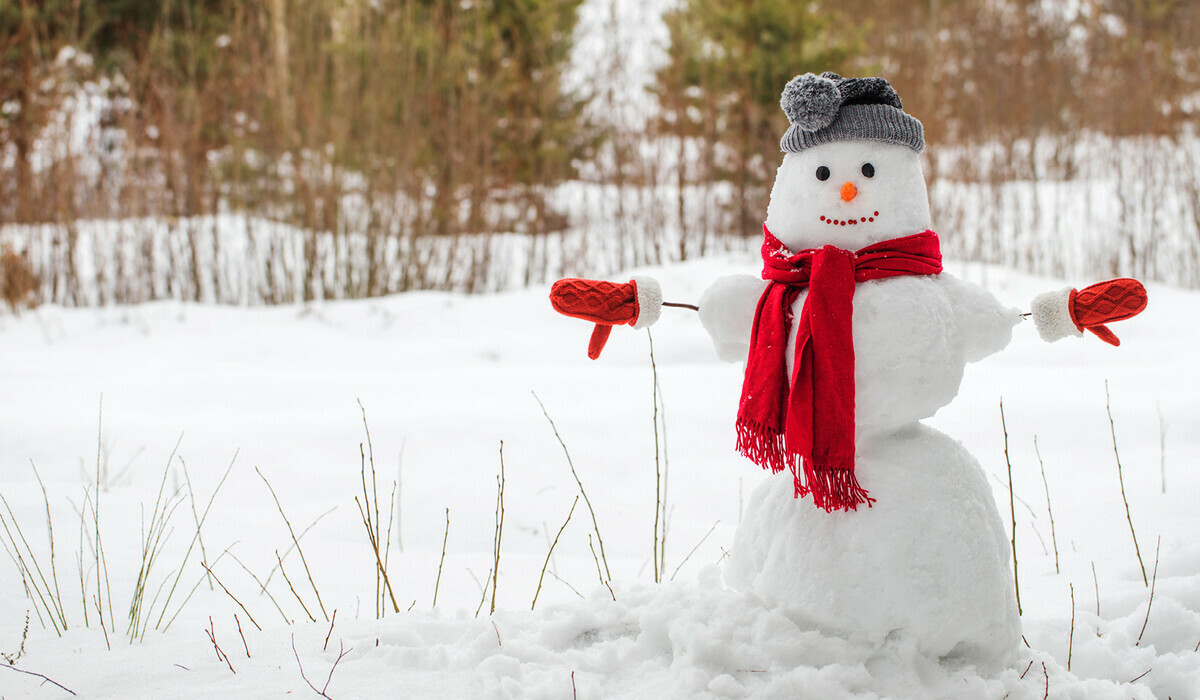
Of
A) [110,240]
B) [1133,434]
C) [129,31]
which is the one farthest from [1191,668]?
[129,31]

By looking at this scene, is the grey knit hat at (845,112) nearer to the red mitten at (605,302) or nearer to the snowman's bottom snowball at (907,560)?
the red mitten at (605,302)

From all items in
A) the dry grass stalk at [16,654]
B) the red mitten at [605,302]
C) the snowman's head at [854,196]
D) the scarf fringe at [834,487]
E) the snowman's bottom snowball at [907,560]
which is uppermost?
the snowman's head at [854,196]

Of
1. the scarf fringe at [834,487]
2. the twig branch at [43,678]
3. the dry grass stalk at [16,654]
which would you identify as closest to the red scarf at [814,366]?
the scarf fringe at [834,487]

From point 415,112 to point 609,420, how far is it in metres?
3.23

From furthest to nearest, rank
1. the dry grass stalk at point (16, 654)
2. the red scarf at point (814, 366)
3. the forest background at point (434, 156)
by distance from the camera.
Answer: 1. the forest background at point (434, 156)
2. the dry grass stalk at point (16, 654)
3. the red scarf at point (814, 366)

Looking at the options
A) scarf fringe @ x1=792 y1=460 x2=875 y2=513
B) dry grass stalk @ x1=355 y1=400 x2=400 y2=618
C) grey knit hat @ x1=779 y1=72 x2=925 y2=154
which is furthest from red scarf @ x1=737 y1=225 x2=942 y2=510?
dry grass stalk @ x1=355 y1=400 x2=400 y2=618

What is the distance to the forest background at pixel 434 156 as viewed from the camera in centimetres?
487

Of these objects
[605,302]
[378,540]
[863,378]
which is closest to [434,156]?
[378,540]

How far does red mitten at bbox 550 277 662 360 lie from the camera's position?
1.15m

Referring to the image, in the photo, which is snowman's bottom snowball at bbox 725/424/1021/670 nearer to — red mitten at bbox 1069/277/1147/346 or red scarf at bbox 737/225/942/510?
red scarf at bbox 737/225/942/510

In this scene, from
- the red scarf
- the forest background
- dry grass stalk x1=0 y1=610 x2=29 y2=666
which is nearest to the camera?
the red scarf

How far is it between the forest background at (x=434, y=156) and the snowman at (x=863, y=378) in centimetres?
400

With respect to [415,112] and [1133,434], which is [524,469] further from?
[415,112]

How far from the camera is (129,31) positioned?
7367 mm
